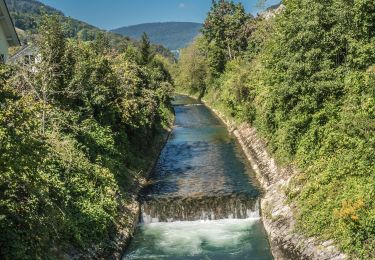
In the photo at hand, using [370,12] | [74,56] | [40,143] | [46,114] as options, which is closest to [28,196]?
[40,143]

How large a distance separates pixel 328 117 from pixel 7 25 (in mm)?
25240

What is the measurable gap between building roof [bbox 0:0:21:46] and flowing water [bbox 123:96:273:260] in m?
15.9

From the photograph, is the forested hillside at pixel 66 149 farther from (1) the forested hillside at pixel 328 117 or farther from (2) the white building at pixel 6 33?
(1) the forested hillside at pixel 328 117

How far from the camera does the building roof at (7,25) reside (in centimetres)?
3156

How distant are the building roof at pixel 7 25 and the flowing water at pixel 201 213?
15873 mm

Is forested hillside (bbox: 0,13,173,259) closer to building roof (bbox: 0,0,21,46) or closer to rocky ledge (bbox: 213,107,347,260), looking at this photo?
building roof (bbox: 0,0,21,46)

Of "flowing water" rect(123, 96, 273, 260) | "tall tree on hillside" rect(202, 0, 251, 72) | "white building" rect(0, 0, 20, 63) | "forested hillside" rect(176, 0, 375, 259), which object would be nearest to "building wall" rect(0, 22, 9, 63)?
"white building" rect(0, 0, 20, 63)

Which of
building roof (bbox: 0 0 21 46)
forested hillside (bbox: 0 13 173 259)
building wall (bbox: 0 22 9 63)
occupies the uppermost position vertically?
building roof (bbox: 0 0 21 46)

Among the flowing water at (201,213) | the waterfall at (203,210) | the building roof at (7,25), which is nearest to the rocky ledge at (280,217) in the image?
the flowing water at (201,213)

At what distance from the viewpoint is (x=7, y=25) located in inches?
1331

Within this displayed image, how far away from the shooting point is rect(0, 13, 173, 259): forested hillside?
14086 millimetres

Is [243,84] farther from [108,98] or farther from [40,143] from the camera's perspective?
[40,143]

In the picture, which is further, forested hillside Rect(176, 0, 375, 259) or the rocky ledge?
the rocky ledge

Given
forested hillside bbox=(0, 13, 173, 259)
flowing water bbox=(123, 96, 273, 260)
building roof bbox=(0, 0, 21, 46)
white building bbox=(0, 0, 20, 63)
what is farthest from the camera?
white building bbox=(0, 0, 20, 63)
